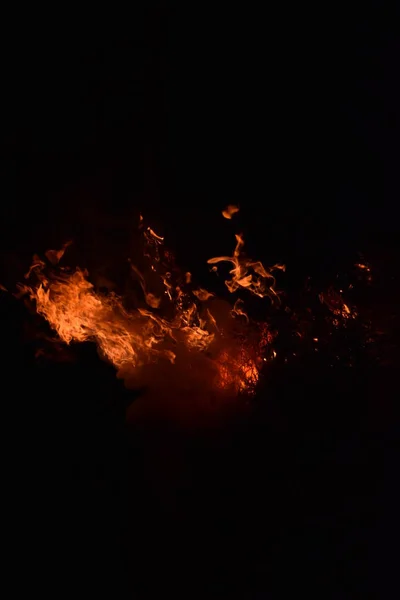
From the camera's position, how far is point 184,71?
3883 mm

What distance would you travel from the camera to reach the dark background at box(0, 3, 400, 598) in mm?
2570

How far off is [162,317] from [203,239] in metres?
0.89

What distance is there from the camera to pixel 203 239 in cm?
414

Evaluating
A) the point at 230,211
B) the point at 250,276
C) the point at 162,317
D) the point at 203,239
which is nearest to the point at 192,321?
the point at 162,317

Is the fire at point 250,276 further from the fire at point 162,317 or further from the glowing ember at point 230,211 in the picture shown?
the glowing ember at point 230,211

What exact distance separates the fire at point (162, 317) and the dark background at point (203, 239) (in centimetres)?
32

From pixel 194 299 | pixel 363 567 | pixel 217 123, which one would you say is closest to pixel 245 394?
pixel 194 299

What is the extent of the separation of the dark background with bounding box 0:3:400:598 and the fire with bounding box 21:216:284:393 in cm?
32

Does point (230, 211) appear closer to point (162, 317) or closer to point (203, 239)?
point (203, 239)

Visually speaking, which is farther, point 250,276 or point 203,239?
point 203,239

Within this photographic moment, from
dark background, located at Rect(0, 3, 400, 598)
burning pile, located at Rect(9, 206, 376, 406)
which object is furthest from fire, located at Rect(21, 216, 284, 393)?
dark background, located at Rect(0, 3, 400, 598)

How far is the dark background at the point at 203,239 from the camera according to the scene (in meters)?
2.57

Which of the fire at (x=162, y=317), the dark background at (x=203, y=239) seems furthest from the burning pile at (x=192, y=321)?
the dark background at (x=203, y=239)

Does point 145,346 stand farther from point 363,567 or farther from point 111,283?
point 363,567
